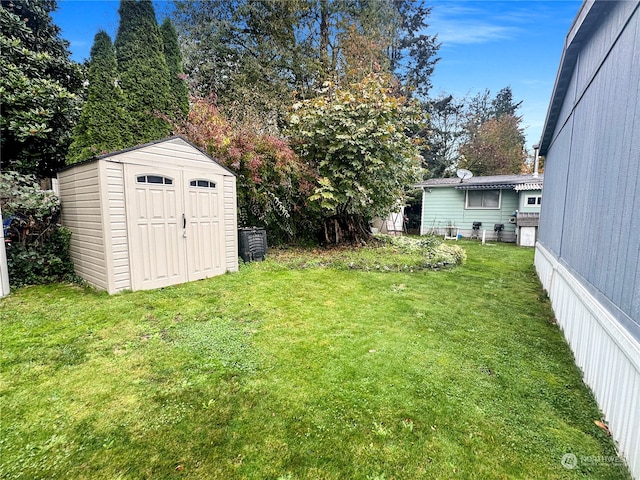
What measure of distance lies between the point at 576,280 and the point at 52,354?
5.11 meters

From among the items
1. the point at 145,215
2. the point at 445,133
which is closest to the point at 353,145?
the point at 145,215

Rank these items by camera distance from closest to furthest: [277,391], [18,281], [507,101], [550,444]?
[550,444]
[277,391]
[18,281]
[507,101]

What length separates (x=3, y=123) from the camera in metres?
5.05

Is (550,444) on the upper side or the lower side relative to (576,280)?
lower

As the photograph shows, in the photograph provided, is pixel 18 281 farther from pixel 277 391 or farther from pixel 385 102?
pixel 385 102

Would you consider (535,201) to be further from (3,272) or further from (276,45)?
(3,272)

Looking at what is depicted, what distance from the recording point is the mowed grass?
1.65 meters

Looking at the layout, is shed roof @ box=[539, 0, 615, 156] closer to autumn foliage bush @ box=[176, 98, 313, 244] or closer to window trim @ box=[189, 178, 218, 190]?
autumn foliage bush @ box=[176, 98, 313, 244]

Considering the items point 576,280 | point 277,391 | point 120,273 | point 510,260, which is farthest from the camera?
point 510,260

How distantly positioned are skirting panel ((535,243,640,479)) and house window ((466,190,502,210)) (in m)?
Answer: 10.8

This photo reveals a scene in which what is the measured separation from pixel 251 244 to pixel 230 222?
1037 millimetres

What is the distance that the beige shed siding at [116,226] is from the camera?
4.08 meters

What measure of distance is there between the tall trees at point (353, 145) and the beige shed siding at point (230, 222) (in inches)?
85.3

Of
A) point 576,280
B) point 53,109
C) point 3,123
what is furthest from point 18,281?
point 576,280
